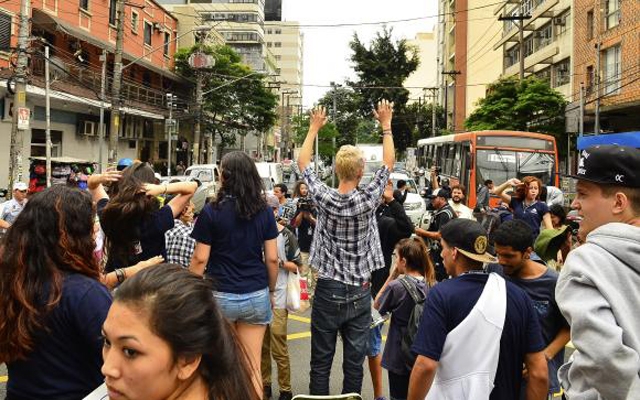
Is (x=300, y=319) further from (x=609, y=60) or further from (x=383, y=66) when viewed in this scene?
(x=383, y=66)

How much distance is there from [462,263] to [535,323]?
0.46m

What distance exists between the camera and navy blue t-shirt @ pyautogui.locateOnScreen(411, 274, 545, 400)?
9.69 ft

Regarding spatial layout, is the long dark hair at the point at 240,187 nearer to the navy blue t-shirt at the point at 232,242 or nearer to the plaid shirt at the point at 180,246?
the navy blue t-shirt at the point at 232,242

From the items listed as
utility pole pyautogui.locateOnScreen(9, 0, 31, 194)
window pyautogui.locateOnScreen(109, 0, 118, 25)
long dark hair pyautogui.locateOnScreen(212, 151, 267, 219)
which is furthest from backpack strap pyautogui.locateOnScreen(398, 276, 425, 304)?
window pyautogui.locateOnScreen(109, 0, 118, 25)

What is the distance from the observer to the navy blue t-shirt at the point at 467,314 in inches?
116

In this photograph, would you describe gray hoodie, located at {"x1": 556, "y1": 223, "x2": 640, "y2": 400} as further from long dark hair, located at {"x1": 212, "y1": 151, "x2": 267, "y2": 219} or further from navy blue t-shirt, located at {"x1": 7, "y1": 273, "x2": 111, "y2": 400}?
long dark hair, located at {"x1": 212, "y1": 151, "x2": 267, "y2": 219}

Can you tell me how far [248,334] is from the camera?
4547mm

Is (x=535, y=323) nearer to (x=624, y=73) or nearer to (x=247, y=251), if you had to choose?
(x=247, y=251)

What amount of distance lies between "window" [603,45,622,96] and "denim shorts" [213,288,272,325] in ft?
86.5

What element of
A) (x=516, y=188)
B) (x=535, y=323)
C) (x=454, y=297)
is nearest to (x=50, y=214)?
(x=454, y=297)

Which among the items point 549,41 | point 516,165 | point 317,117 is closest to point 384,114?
point 317,117

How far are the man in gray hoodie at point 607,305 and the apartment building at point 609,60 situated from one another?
80.0 feet

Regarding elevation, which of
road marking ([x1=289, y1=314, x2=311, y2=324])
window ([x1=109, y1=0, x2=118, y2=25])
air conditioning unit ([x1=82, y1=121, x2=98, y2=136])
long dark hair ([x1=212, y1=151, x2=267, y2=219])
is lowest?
road marking ([x1=289, y1=314, x2=311, y2=324])

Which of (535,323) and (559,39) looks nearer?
(535,323)
